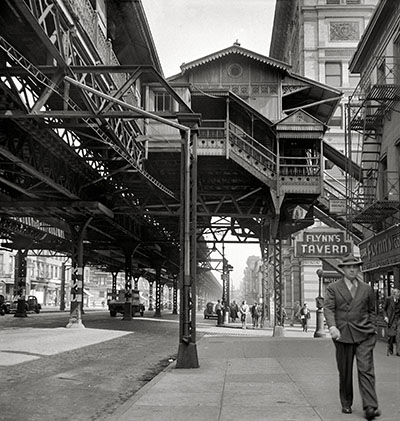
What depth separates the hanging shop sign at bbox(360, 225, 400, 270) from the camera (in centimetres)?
2017

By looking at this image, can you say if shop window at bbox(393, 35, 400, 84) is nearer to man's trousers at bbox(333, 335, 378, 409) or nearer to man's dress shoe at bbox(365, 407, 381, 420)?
man's trousers at bbox(333, 335, 378, 409)

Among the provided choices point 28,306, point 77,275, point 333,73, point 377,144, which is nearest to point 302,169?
point 377,144

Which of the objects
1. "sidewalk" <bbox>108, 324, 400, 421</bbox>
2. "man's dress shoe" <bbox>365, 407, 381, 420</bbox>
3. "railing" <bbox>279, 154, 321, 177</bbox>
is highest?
"railing" <bbox>279, 154, 321, 177</bbox>

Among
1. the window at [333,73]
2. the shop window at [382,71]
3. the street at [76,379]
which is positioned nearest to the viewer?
the street at [76,379]

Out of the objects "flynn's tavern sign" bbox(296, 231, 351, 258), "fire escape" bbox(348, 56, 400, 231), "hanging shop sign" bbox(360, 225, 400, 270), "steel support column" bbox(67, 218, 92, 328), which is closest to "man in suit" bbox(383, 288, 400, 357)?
"hanging shop sign" bbox(360, 225, 400, 270)

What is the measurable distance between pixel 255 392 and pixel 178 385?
1.55 meters

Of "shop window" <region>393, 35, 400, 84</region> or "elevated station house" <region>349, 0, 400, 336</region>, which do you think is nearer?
"elevated station house" <region>349, 0, 400, 336</region>

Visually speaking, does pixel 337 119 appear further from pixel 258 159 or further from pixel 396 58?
pixel 396 58

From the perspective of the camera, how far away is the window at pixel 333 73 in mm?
50156

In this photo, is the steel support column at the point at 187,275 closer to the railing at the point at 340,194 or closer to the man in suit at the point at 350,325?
the man in suit at the point at 350,325

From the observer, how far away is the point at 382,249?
22.3m

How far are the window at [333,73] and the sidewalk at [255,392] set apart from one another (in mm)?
37477

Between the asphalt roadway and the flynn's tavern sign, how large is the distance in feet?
19.2

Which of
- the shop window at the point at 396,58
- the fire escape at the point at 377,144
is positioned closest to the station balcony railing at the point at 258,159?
the fire escape at the point at 377,144
